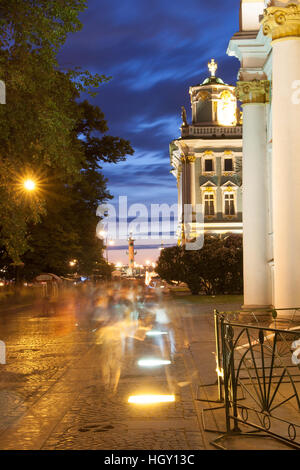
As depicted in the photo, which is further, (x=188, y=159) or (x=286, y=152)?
(x=188, y=159)

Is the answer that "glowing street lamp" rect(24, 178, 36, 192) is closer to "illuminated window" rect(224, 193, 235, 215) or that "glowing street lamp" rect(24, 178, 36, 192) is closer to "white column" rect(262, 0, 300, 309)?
"white column" rect(262, 0, 300, 309)

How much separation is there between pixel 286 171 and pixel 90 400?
29.0ft

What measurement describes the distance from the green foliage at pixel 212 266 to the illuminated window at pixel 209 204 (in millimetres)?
22560

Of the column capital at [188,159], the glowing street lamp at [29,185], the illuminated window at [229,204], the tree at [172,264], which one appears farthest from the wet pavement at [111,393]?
the column capital at [188,159]

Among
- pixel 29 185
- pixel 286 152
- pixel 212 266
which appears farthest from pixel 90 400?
pixel 212 266

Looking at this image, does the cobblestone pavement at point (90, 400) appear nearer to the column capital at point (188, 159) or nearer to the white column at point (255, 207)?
the white column at point (255, 207)

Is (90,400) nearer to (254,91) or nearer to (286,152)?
(286,152)

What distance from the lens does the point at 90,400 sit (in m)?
9.58

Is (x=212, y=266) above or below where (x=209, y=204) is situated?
below

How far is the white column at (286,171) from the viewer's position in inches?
640

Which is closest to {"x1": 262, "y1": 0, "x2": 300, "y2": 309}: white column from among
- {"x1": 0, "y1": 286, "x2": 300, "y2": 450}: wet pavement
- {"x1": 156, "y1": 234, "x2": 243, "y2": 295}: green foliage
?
{"x1": 0, "y1": 286, "x2": 300, "y2": 450}: wet pavement

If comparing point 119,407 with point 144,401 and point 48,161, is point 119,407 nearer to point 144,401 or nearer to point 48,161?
point 144,401

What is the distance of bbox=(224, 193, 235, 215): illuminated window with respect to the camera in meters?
71.1

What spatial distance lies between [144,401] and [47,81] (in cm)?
934
